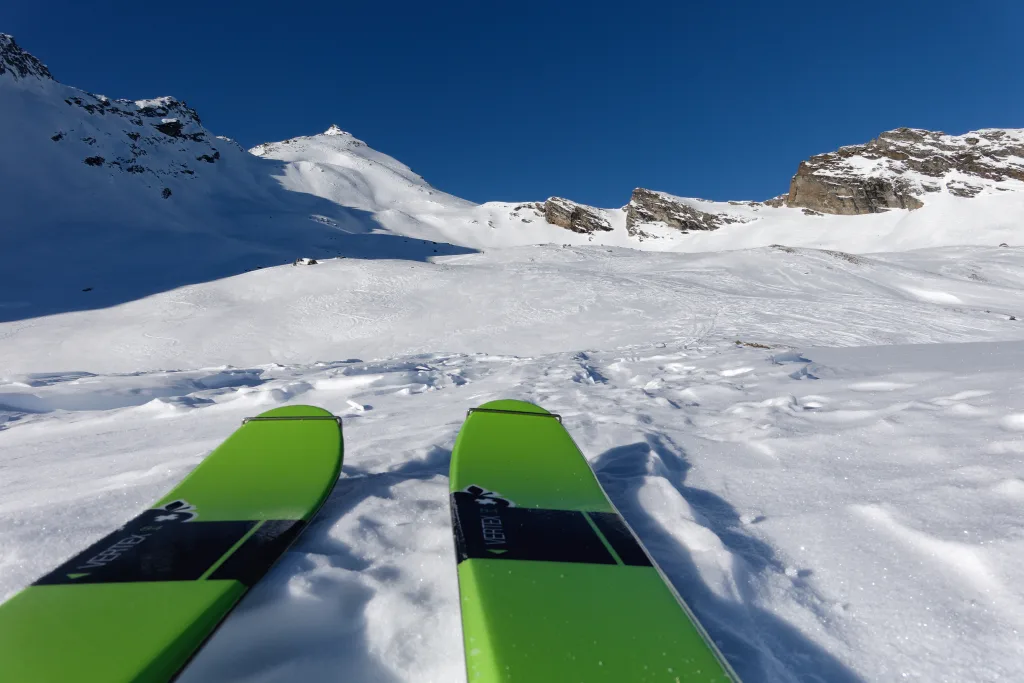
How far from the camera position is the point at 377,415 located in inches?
213

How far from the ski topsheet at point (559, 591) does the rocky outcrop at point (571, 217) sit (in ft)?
172

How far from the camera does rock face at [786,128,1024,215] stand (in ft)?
172

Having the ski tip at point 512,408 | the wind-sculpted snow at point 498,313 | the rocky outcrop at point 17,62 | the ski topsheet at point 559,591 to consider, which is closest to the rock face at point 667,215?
the wind-sculpted snow at point 498,313

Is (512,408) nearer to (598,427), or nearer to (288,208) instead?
(598,427)

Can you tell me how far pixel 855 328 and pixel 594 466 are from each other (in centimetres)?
1126

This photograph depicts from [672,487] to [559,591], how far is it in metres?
1.31

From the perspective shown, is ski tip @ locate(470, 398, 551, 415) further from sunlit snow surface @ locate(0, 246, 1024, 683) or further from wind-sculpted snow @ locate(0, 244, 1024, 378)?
wind-sculpted snow @ locate(0, 244, 1024, 378)

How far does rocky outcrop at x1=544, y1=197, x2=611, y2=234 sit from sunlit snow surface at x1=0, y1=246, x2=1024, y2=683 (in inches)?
1763

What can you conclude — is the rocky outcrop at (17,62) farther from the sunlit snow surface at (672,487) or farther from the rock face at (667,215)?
the rock face at (667,215)

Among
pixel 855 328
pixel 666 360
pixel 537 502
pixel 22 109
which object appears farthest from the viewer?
pixel 22 109

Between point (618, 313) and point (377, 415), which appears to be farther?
point (618, 313)

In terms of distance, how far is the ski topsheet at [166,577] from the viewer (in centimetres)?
159

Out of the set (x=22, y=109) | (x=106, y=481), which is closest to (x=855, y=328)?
(x=106, y=481)

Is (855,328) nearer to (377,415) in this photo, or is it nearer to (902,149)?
(377,415)
